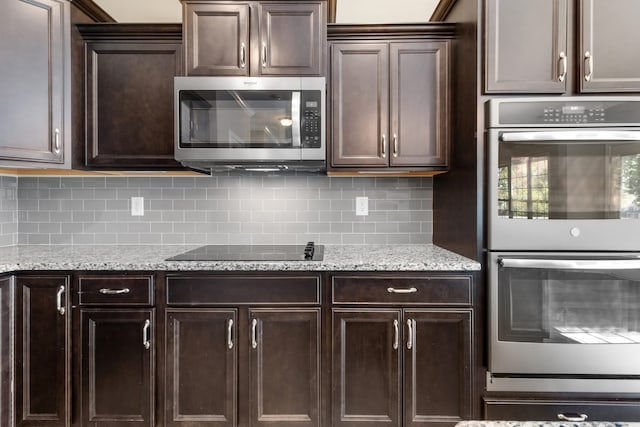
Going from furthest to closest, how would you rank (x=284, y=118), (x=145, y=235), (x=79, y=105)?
(x=145, y=235) < (x=79, y=105) < (x=284, y=118)

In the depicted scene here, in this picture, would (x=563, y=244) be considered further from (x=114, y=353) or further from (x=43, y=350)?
(x=43, y=350)

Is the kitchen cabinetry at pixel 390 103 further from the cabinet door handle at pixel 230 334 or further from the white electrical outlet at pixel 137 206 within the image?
the white electrical outlet at pixel 137 206

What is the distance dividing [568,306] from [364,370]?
1.02 m

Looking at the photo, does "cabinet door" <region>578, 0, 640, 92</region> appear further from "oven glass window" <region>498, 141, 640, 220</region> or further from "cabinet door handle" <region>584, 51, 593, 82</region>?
"oven glass window" <region>498, 141, 640, 220</region>

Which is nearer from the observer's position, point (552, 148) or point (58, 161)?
point (552, 148)

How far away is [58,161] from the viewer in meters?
1.95

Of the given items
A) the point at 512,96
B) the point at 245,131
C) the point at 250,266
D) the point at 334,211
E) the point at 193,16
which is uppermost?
the point at 193,16

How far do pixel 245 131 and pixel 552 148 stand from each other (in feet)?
4.95

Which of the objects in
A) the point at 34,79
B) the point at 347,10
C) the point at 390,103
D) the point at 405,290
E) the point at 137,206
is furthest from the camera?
the point at 137,206

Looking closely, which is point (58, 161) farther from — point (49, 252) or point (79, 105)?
point (49, 252)

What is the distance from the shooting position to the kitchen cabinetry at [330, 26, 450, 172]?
2014 millimetres

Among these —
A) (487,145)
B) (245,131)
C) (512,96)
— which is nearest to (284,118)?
(245,131)

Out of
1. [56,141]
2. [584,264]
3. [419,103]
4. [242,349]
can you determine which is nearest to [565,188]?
[584,264]

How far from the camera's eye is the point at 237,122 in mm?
1884
